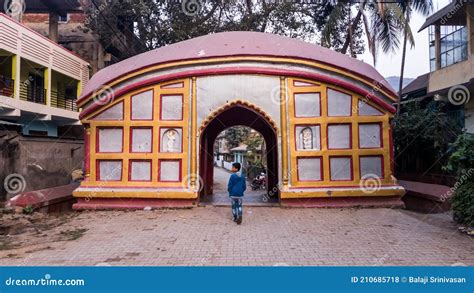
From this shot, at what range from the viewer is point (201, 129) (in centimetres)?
1057

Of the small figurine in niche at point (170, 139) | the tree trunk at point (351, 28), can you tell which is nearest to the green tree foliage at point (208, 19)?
the tree trunk at point (351, 28)

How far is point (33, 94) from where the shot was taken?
20.2 metres

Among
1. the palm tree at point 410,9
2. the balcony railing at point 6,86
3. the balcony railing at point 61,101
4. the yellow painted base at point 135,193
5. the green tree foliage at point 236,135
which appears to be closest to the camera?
the yellow painted base at point 135,193

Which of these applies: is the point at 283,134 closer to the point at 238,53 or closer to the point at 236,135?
the point at 238,53

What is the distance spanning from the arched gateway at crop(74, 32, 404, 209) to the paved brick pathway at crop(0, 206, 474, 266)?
881 mm

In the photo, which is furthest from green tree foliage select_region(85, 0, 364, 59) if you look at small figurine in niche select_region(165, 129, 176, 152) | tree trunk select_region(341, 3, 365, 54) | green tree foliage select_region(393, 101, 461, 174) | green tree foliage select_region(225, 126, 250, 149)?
green tree foliage select_region(225, 126, 250, 149)

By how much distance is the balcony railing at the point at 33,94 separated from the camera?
62.9ft

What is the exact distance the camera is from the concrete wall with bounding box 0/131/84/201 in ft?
37.7

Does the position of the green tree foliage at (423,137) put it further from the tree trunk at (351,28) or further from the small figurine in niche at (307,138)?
the tree trunk at (351,28)

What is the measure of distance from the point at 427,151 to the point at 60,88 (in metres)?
22.5

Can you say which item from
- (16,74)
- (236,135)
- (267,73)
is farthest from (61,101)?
(236,135)

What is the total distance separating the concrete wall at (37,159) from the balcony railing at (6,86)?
16.0 feet

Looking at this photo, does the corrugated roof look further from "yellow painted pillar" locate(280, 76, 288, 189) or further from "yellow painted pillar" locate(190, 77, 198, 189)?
"yellow painted pillar" locate(190, 77, 198, 189)

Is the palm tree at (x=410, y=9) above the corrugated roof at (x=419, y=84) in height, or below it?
above
